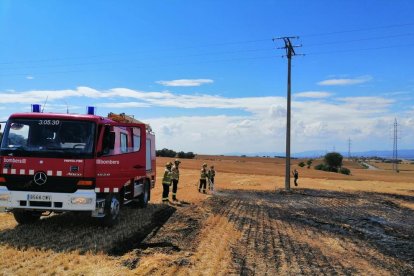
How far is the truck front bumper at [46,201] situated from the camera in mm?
10508

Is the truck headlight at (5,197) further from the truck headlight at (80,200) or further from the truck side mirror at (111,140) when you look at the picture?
the truck side mirror at (111,140)

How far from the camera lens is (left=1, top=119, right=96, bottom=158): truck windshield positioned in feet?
35.0

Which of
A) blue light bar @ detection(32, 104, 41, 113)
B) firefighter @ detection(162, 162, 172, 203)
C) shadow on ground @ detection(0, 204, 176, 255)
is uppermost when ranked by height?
blue light bar @ detection(32, 104, 41, 113)

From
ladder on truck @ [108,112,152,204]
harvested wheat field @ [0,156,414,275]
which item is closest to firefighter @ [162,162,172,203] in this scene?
harvested wheat field @ [0,156,414,275]

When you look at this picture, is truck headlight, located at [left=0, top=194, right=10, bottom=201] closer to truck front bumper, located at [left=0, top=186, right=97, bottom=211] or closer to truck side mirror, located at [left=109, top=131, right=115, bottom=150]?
truck front bumper, located at [left=0, top=186, right=97, bottom=211]


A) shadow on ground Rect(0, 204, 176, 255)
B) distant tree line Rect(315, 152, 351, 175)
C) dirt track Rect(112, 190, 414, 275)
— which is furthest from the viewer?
distant tree line Rect(315, 152, 351, 175)

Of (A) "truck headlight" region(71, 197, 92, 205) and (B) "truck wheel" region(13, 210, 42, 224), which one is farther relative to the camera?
(B) "truck wheel" region(13, 210, 42, 224)

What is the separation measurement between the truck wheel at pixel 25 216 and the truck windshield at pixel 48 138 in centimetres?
177

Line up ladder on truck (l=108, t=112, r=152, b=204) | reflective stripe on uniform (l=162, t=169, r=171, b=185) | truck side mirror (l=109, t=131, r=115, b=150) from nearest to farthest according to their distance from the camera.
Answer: truck side mirror (l=109, t=131, r=115, b=150) → ladder on truck (l=108, t=112, r=152, b=204) → reflective stripe on uniform (l=162, t=169, r=171, b=185)

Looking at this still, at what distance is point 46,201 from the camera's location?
10.5 metres

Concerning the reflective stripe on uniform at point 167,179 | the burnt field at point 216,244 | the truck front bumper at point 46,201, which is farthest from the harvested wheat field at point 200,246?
the reflective stripe on uniform at point 167,179

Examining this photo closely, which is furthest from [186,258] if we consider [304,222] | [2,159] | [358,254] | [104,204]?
[304,222]

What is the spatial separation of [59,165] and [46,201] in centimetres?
85

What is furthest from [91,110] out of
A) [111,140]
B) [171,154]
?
[171,154]
